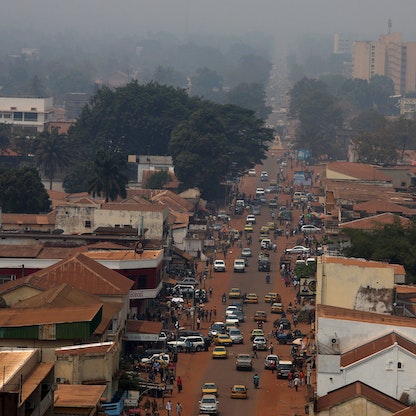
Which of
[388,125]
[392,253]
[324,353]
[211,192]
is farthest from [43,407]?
[388,125]

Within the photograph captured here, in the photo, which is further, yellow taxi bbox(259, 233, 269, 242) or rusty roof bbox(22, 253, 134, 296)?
yellow taxi bbox(259, 233, 269, 242)

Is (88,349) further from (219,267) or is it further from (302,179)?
(302,179)

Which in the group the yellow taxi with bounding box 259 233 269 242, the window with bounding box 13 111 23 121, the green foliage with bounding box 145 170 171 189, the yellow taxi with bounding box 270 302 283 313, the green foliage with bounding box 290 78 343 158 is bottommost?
the yellow taxi with bounding box 270 302 283 313

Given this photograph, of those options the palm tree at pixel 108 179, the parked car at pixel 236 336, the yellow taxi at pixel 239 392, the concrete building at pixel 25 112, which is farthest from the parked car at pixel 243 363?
the concrete building at pixel 25 112

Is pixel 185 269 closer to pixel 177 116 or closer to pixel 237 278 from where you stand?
pixel 237 278

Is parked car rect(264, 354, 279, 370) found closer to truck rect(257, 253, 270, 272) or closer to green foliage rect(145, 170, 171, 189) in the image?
truck rect(257, 253, 270, 272)

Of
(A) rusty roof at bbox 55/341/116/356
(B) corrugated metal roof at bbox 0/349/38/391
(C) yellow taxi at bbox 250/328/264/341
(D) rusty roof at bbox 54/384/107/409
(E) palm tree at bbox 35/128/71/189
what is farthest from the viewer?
(E) palm tree at bbox 35/128/71/189

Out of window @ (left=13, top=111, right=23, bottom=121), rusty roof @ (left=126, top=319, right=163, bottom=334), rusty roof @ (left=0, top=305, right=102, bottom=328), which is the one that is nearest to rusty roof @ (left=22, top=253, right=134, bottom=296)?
rusty roof @ (left=126, top=319, right=163, bottom=334)
